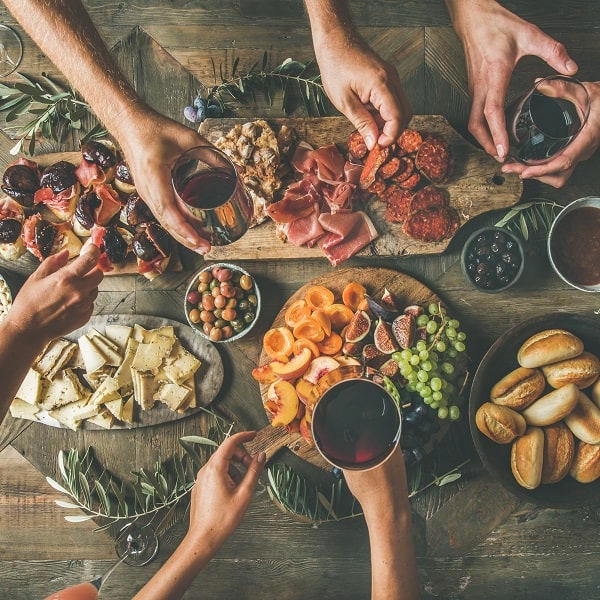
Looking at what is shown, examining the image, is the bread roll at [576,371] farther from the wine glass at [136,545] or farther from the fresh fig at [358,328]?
the wine glass at [136,545]

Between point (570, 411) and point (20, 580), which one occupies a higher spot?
point (570, 411)

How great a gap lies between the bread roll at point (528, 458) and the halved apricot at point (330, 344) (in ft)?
1.89

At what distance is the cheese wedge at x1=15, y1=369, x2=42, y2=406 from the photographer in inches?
66.4

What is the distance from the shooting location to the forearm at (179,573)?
1.44m

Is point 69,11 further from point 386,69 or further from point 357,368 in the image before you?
point 357,368

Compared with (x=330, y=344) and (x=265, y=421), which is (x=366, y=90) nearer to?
(x=330, y=344)

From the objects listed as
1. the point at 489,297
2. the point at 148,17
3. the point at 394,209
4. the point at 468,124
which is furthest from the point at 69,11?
the point at 489,297

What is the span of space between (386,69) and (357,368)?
83 centimetres

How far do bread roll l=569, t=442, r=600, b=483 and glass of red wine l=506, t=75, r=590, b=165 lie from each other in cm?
84

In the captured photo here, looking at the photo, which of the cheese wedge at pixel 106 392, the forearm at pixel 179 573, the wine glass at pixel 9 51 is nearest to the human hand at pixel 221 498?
the forearm at pixel 179 573

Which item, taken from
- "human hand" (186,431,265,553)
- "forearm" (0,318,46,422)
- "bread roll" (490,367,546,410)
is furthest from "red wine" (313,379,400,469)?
"forearm" (0,318,46,422)

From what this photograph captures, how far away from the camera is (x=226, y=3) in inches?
72.1

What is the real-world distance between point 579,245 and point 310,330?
33.6 inches

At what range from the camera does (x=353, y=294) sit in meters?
1.68
